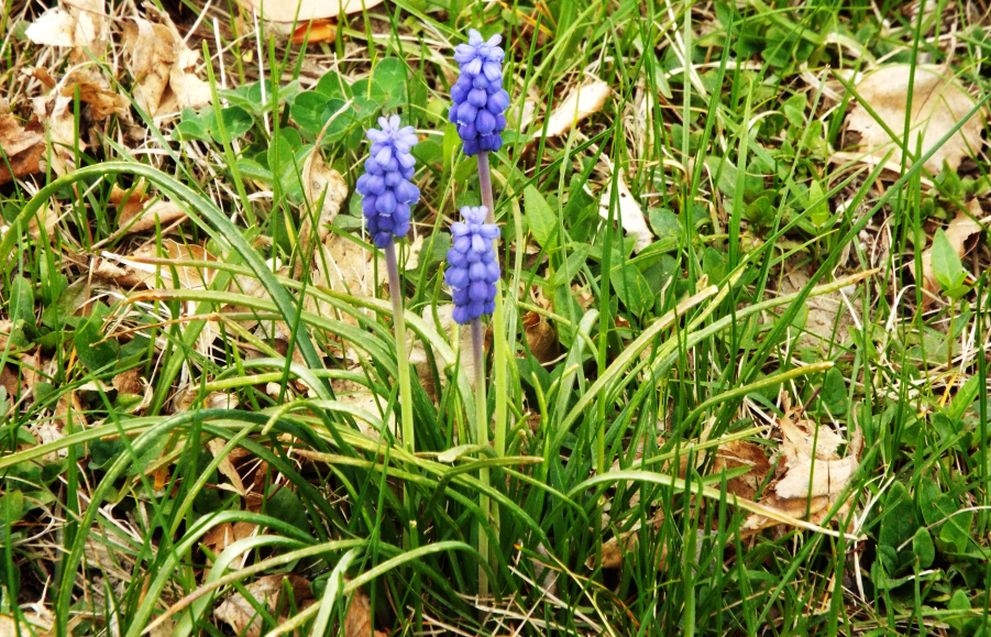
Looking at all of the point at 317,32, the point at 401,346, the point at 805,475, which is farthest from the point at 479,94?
the point at 317,32

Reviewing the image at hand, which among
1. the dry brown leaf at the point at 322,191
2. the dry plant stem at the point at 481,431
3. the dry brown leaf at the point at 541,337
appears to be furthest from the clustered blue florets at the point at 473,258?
the dry brown leaf at the point at 322,191

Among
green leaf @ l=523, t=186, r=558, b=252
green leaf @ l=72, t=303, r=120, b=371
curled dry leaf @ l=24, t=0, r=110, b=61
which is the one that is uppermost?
curled dry leaf @ l=24, t=0, r=110, b=61

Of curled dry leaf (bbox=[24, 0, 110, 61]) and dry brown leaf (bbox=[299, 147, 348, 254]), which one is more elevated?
curled dry leaf (bbox=[24, 0, 110, 61])

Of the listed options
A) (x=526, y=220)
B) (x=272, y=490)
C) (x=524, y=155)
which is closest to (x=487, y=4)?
(x=524, y=155)

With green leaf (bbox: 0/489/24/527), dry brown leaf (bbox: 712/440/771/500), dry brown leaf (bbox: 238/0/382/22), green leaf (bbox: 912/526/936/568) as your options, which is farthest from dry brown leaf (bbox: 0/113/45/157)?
green leaf (bbox: 912/526/936/568)

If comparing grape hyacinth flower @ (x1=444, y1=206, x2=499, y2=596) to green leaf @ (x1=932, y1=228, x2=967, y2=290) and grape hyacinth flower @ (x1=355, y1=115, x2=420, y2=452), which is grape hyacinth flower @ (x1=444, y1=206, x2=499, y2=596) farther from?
green leaf @ (x1=932, y1=228, x2=967, y2=290)

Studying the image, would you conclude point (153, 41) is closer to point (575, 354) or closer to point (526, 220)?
point (526, 220)

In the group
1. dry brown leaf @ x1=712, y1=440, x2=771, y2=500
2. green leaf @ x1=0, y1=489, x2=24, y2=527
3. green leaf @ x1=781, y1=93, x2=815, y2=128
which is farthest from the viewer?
green leaf @ x1=781, y1=93, x2=815, y2=128

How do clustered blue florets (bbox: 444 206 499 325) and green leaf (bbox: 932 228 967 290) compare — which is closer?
clustered blue florets (bbox: 444 206 499 325)
